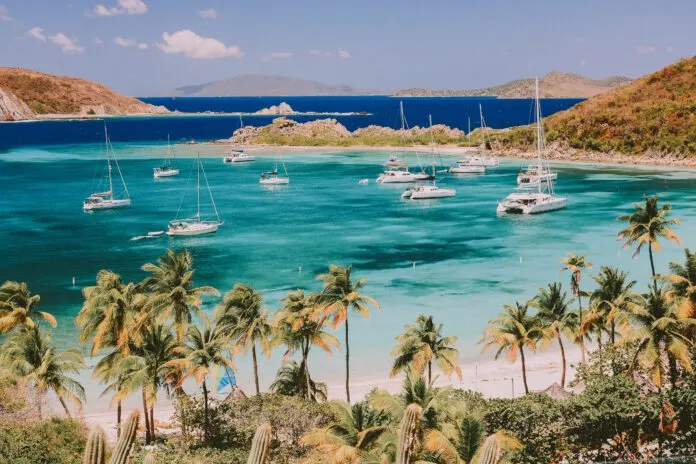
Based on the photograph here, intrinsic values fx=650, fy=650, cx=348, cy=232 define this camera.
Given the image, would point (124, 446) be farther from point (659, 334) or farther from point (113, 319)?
point (659, 334)

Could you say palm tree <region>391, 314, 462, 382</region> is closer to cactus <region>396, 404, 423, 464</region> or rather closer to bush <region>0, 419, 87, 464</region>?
bush <region>0, 419, 87, 464</region>

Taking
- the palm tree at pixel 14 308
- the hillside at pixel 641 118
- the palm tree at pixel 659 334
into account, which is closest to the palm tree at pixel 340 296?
the palm tree at pixel 659 334

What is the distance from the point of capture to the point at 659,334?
1109 inches

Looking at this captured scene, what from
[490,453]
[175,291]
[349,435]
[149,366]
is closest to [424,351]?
[349,435]

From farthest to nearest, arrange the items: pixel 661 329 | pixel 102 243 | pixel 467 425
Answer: pixel 102 243, pixel 661 329, pixel 467 425

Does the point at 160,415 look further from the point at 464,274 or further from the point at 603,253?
the point at 603,253

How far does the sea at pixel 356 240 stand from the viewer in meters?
54.5

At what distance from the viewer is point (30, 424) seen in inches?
1169

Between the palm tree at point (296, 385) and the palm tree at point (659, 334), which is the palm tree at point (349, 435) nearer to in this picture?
the palm tree at point (296, 385)

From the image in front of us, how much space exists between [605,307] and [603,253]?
1465 inches

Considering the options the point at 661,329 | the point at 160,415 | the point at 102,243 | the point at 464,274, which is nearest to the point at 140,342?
the point at 160,415

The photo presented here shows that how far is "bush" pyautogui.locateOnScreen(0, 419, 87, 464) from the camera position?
26.3 m

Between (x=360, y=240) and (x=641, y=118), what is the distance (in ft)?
292

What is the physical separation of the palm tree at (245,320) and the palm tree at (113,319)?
408 cm
